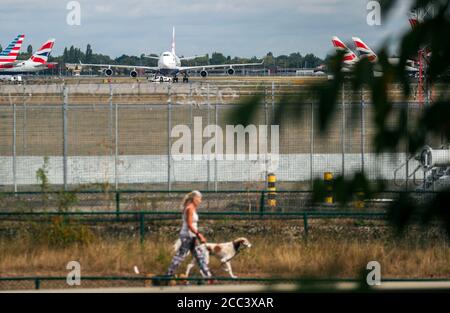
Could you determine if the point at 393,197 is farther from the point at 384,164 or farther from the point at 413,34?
the point at 413,34

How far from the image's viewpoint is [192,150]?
23062 mm

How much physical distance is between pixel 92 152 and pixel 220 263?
508 inches

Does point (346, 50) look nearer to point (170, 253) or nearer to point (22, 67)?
point (170, 253)

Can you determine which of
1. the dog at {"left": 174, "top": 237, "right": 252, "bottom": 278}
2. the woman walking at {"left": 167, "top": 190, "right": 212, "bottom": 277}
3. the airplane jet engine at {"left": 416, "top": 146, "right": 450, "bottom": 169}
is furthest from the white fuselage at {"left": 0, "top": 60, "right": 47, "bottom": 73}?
the airplane jet engine at {"left": 416, "top": 146, "right": 450, "bottom": 169}

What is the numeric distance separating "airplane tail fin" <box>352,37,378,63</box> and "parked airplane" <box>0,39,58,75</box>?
6414 centimetres

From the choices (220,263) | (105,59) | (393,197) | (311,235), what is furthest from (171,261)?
(105,59)

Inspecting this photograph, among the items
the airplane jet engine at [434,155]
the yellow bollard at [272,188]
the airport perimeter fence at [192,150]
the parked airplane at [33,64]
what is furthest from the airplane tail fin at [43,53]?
the airplane jet engine at [434,155]

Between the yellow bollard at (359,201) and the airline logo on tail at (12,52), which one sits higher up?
the airline logo on tail at (12,52)

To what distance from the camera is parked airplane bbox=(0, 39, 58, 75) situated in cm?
6629

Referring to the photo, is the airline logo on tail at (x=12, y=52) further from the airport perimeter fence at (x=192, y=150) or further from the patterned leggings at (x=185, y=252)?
the patterned leggings at (x=185, y=252)

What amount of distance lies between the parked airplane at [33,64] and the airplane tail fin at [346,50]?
6415 cm

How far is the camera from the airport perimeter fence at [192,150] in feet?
5.97

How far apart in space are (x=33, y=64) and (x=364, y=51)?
69280mm

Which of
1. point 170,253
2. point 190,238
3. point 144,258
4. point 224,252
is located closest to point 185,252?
point 190,238
